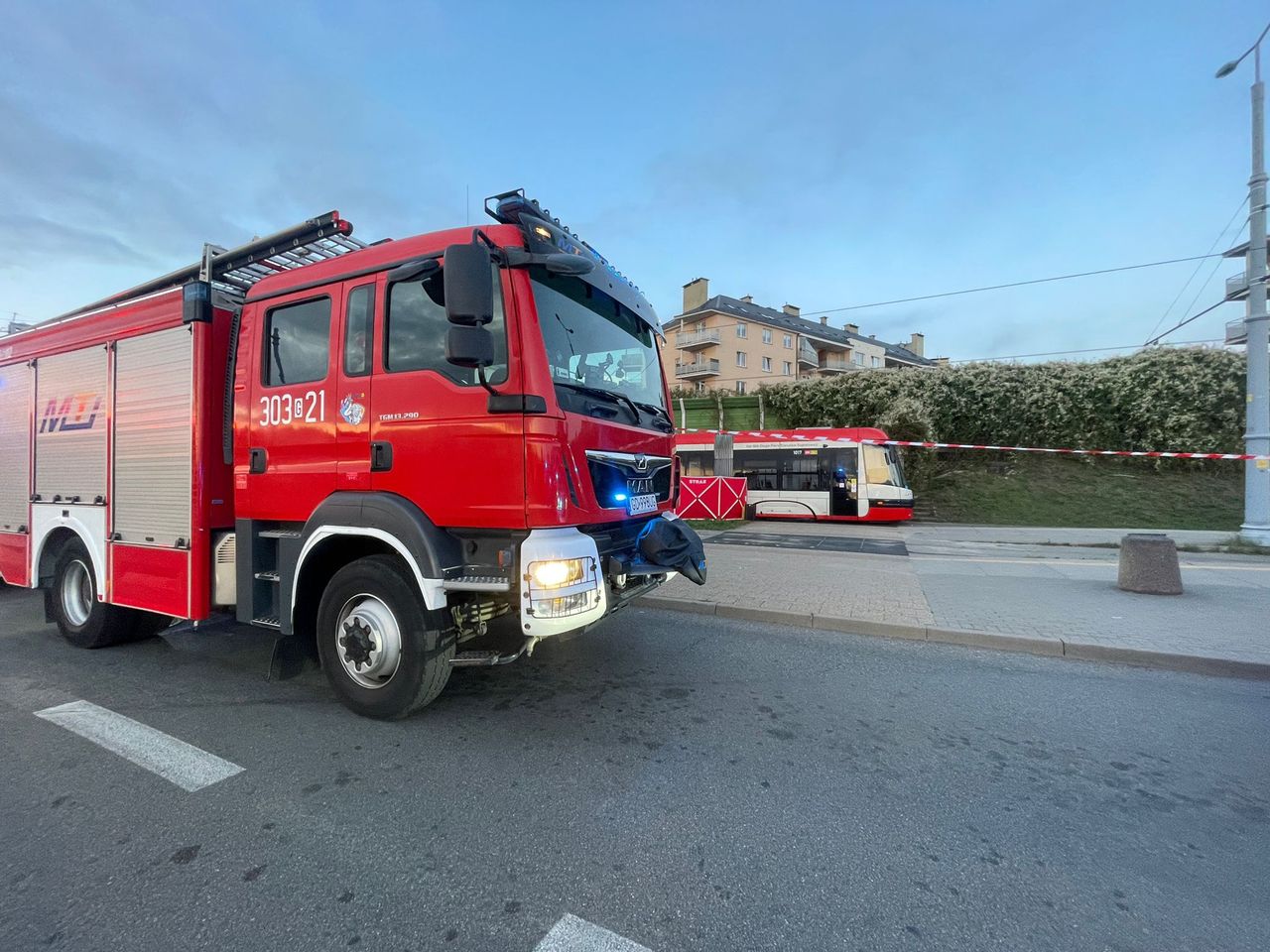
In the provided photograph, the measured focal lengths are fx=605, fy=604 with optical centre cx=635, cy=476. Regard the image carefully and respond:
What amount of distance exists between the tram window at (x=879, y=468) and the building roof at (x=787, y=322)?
99.4 feet

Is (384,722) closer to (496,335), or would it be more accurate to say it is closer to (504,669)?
(504,669)

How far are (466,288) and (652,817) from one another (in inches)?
105

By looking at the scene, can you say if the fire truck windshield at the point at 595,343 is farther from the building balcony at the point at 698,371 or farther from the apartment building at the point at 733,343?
the building balcony at the point at 698,371

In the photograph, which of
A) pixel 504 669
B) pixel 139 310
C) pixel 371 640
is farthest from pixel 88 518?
pixel 504 669

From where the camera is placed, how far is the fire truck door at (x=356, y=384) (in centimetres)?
365

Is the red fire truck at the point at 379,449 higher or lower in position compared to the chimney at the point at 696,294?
lower

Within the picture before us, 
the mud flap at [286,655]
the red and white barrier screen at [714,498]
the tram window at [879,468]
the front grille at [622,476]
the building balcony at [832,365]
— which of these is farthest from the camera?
the building balcony at [832,365]

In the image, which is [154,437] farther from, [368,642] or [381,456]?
[368,642]

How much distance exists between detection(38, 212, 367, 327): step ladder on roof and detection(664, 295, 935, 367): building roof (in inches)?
1808

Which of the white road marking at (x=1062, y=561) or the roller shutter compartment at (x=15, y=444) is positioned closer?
A: the roller shutter compartment at (x=15, y=444)

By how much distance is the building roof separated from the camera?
50125 millimetres

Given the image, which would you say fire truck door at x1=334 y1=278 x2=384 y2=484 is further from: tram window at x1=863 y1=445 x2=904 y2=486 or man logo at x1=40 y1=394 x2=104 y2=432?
tram window at x1=863 y1=445 x2=904 y2=486

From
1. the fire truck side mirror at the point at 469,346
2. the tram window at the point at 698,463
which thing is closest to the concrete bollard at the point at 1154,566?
the fire truck side mirror at the point at 469,346

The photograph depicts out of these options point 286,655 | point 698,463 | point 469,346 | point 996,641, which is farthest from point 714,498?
point 469,346
